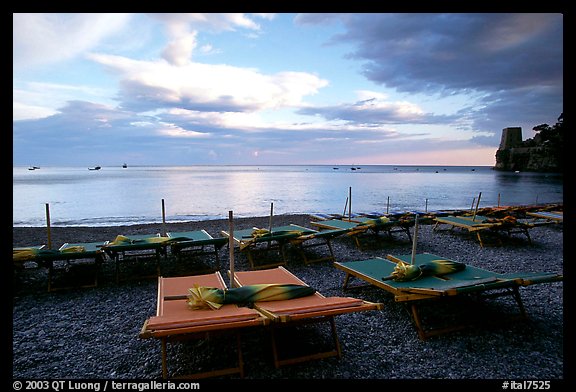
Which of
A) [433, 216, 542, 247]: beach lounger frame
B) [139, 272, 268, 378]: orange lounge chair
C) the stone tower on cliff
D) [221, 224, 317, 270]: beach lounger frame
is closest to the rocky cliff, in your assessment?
the stone tower on cliff

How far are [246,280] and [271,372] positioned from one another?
131cm

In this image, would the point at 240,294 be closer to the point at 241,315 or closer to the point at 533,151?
the point at 241,315

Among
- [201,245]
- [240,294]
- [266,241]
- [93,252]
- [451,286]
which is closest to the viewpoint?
[240,294]

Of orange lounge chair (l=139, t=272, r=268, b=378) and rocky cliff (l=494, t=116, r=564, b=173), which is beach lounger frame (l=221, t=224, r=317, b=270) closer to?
orange lounge chair (l=139, t=272, r=268, b=378)

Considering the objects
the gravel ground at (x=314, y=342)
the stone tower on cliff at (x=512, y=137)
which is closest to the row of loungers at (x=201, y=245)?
the gravel ground at (x=314, y=342)

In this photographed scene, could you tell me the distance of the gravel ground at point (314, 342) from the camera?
2.89 meters

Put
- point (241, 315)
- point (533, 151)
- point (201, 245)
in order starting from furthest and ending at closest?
1. point (533, 151)
2. point (201, 245)
3. point (241, 315)

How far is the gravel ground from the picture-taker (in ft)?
9.47

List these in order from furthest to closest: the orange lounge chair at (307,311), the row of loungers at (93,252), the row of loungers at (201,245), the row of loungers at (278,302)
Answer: the row of loungers at (201,245), the row of loungers at (93,252), the orange lounge chair at (307,311), the row of loungers at (278,302)

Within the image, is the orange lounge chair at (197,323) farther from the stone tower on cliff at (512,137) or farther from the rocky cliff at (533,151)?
the stone tower on cliff at (512,137)

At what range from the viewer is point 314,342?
11.1 feet

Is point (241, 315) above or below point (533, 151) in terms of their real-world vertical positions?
below

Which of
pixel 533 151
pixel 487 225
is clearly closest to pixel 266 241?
pixel 487 225
